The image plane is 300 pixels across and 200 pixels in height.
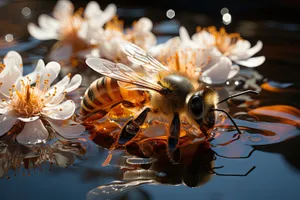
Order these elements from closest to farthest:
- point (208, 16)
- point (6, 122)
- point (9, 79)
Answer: point (6, 122), point (9, 79), point (208, 16)

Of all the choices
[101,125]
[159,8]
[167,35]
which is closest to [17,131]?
[101,125]

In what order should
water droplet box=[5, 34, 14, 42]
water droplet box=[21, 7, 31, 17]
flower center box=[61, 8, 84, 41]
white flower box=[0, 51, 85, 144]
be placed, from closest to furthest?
1. white flower box=[0, 51, 85, 144]
2. flower center box=[61, 8, 84, 41]
3. water droplet box=[5, 34, 14, 42]
4. water droplet box=[21, 7, 31, 17]

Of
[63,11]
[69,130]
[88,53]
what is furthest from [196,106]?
[63,11]

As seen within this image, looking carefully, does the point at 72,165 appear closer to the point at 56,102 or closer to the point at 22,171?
the point at 22,171

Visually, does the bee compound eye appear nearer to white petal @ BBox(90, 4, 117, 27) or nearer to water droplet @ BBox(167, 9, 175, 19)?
white petal @ BBox(90, 4, 117, 27)

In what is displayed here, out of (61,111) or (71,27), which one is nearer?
(61,111)

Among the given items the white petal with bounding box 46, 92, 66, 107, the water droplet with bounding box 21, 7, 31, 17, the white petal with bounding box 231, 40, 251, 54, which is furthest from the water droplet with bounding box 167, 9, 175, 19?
the white petal with bounding box 46, 92, 66, 107

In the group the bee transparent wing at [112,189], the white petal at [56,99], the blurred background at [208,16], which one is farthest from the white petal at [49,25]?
the bee transparent wing at [112,189]

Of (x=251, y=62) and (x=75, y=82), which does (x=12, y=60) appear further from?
(x=251, y=62)
